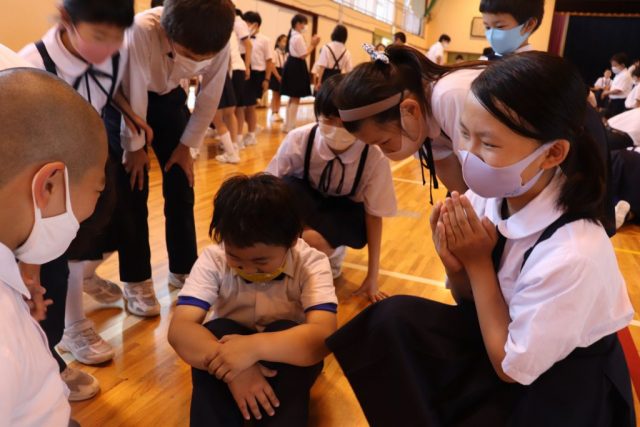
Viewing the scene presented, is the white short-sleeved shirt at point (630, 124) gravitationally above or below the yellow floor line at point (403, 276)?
above

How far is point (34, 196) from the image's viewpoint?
0.73 m

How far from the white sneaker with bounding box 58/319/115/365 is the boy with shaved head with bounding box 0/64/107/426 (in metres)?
0.79

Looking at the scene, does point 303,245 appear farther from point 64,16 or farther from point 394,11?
point 394,11

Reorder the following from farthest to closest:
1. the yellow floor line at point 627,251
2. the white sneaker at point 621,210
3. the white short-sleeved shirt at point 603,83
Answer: the white short-sleeved shirt at point 603,83 → the white sneaker at point 621,210 → the yellow floor line at point 627,251

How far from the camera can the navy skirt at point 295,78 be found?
6.22 m

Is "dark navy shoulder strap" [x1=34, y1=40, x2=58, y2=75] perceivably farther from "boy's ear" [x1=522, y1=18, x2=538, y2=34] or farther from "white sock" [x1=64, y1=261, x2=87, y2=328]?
"boy's ear" [x1=522, y1=18, x2=538, y2=34]

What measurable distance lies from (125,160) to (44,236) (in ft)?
3.25

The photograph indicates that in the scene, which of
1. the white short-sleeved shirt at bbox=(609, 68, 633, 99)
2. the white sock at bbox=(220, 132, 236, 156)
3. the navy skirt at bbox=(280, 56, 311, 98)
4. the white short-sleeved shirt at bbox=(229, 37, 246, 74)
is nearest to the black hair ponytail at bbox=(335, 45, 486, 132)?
the white sock at bbox=(220, 132, 236, 156)

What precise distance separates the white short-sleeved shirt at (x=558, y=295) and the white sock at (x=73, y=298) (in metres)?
1.25

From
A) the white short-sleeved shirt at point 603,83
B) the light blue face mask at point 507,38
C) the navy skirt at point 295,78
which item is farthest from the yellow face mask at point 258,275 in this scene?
the white short-sleeved shirt at point 603,83

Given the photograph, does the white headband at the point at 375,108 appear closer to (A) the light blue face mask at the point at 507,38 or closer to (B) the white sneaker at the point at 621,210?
(A) the light blue face mask at the point at 507,38

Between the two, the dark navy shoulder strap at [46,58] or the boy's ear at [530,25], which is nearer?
the dark navy shoulder strap at [46,58]

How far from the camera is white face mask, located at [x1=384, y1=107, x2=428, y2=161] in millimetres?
1379

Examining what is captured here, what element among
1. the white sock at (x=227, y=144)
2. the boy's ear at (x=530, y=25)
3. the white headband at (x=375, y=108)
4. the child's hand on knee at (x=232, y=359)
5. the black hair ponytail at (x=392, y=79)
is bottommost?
the white sock at (x=227, y=144)
